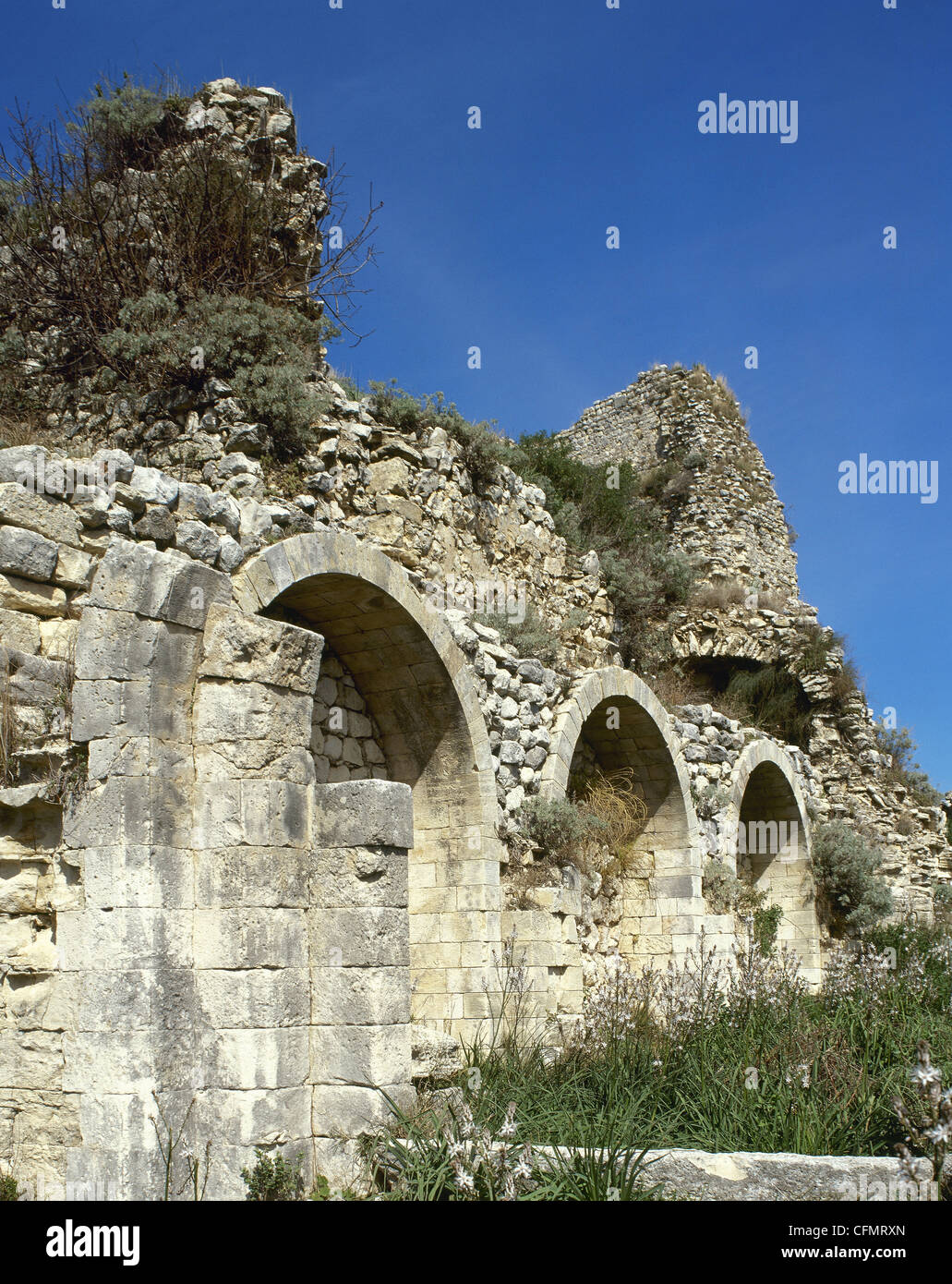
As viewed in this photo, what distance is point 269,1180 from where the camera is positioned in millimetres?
4605

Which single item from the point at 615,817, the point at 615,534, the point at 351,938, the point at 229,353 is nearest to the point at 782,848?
the point at 615,817

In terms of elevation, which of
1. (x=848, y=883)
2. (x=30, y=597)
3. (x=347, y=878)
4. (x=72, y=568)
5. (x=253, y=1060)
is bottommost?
(x=848, y=883)

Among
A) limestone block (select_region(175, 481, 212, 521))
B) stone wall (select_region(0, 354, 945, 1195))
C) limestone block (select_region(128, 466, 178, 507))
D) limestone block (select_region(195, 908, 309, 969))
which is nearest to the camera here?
stone wall (select_region(0, 354, 945, 1195))

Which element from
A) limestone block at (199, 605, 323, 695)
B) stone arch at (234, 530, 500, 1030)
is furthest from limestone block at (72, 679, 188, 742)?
stone arch at (234, 530, 500, 1030)

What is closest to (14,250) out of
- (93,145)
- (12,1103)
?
(93,145)

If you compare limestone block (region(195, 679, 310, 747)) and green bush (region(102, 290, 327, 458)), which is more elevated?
green bush (region(102, 290, 327, 458))

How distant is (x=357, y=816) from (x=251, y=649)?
0.97 meters

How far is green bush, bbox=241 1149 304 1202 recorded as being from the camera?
4.59 metres

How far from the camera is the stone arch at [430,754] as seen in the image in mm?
8141

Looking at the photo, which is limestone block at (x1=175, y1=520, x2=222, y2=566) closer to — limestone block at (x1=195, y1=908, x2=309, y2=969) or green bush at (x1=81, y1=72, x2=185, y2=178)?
limestone block at (x1=195, y1=908, x2=309, y2=969)

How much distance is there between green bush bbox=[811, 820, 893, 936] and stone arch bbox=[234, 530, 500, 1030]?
767 cm

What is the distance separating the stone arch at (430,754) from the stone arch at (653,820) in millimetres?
2741

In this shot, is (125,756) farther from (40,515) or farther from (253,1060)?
(253,1060)
